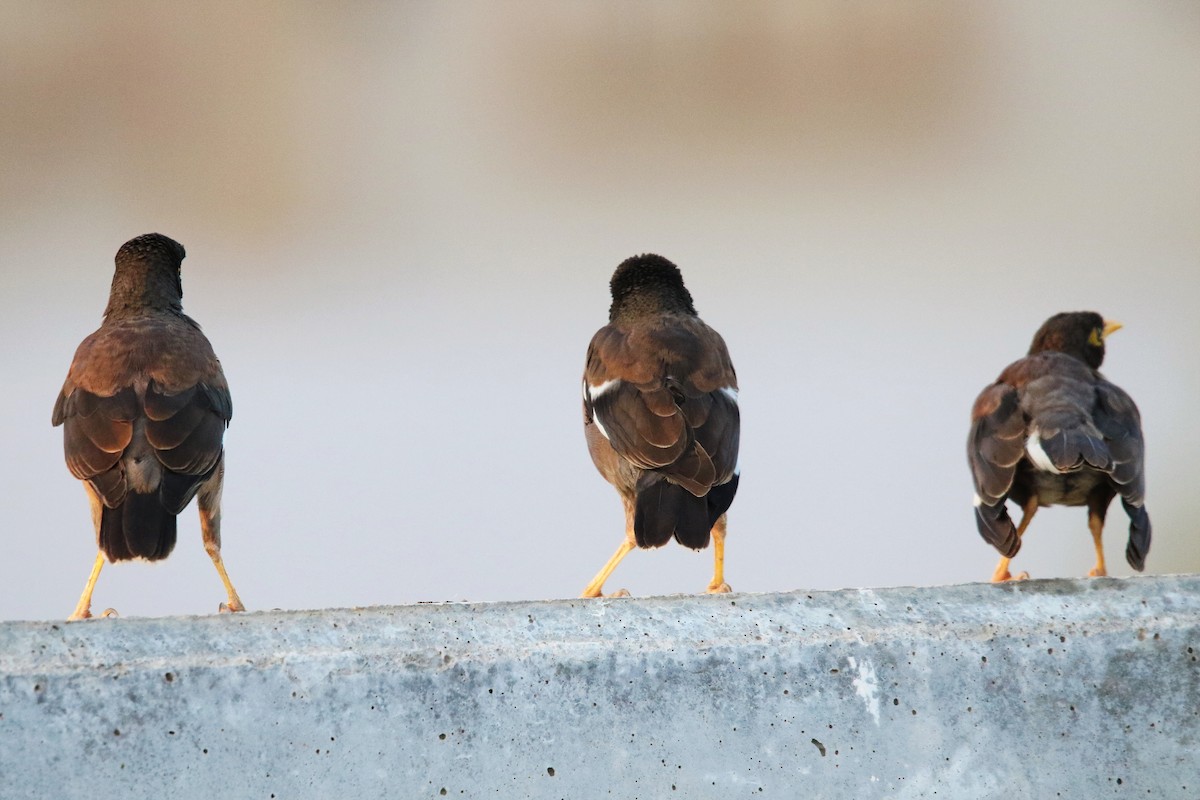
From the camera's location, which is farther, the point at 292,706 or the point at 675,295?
the point at 675,295

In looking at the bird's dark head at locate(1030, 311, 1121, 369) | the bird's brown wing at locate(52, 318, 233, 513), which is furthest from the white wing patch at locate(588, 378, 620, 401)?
the bird's dark head at locate(1030, 311, 1121, 369)

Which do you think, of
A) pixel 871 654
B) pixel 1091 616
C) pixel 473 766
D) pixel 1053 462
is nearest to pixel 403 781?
pixel 473 766

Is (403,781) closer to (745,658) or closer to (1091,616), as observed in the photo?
(745,658)

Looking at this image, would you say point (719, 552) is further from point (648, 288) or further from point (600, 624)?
point (600, 624)

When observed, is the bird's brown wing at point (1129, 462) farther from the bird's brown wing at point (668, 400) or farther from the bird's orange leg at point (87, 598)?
the bird's orange leg at point (87, 598)

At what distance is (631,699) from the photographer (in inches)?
128

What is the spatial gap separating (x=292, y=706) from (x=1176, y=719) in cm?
227

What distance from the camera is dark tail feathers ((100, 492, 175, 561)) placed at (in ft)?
13.1

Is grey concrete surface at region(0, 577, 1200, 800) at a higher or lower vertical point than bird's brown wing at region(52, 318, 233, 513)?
lower

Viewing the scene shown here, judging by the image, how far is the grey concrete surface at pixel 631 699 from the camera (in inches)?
120

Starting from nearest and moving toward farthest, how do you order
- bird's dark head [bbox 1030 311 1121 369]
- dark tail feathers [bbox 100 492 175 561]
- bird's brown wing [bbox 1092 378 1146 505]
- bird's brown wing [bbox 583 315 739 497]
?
dark tail feathers [bbox 100 492 175 561] → bird's brown wing [bbox 583 315 739 497] → bird's brown wing [bbox 1092 378 1146 505] → bird's dark head [bbox 1030 311 1121 369]

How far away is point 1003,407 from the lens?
4.84m

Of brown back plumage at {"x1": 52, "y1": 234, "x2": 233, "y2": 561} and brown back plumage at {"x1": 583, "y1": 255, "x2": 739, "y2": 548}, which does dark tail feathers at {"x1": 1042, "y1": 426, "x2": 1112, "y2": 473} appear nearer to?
brown back plumage at {"x1": 583, "y1": 255, "x2": 739, "y2": 548}

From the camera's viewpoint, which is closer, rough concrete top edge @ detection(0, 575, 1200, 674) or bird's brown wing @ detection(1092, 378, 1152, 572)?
rough concrete top edge @ detection(0, 575, 1200, 674)
